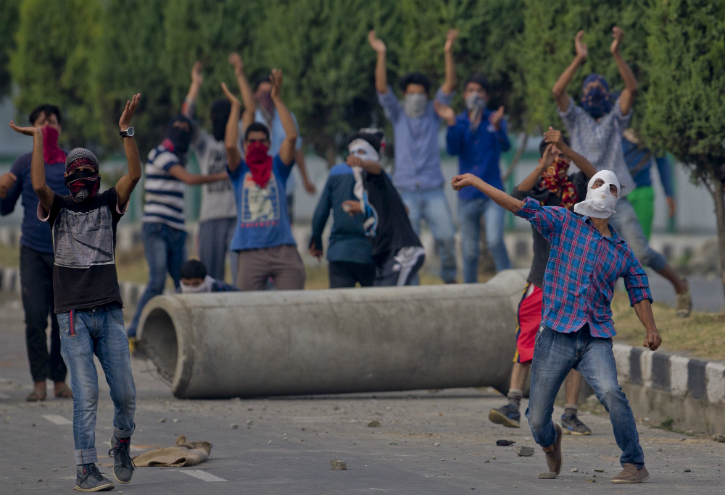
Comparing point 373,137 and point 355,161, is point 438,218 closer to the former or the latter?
point 373,137

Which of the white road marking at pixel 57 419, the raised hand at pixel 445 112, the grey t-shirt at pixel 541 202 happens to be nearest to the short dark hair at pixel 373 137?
the raised hand at pixel 445 112

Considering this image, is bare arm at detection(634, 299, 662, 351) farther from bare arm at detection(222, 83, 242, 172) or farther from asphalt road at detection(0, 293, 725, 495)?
bare arm at detection(222, 83, 242, 172)

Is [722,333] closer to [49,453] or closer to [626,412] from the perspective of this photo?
[626,412]

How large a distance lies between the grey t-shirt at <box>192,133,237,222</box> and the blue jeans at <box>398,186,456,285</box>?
5.15 feet

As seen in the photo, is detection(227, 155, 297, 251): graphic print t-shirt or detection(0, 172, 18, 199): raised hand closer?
detection(0, 172, 18, 199): raised hand

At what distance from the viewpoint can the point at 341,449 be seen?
→ 22.4ft

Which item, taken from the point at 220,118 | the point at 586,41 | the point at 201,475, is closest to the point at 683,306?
the point at 586,41

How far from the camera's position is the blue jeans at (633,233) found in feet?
31.7

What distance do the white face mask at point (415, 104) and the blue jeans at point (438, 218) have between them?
729 mm

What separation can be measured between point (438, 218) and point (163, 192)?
2.45 metres

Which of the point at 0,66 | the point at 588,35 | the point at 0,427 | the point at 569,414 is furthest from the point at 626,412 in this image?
the point at 0,66

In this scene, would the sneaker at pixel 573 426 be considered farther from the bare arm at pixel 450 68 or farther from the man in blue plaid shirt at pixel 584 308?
the bare arm at pixel 450 68

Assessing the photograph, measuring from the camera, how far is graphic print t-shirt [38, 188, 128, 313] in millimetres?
5926

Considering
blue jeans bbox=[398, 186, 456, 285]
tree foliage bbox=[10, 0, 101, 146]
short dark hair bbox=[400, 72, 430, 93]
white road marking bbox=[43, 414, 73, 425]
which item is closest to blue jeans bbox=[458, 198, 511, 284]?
blue jeans bbox=[398, 186, 456, 285]
